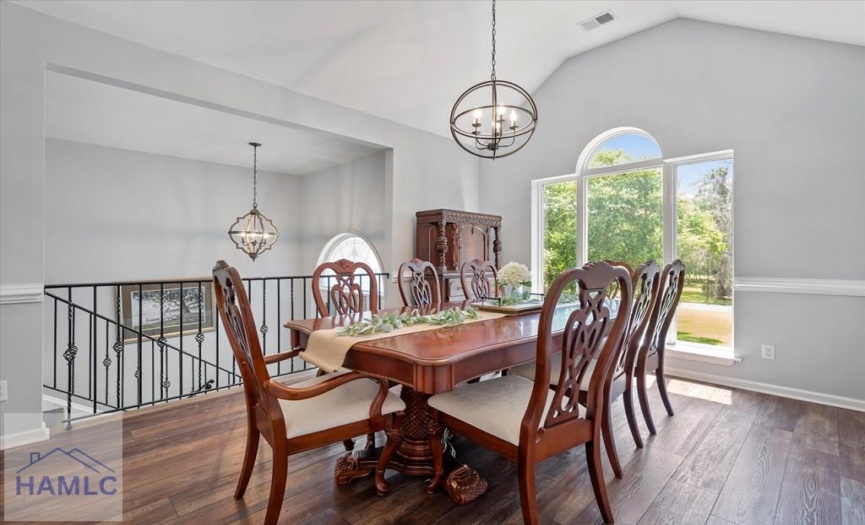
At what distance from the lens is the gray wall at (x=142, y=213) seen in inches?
184

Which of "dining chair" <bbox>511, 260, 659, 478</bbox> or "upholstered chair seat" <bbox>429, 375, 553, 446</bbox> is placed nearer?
"upholstered chair seat" <bbox>429, 375, 553, 446</bbox>

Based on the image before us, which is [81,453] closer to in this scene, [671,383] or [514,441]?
[514,441]

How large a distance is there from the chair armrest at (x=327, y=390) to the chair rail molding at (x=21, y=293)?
2031 millimetres

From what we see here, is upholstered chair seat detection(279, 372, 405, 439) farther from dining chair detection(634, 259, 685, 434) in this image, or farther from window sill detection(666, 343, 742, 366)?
window sill detection(666, 343, 742, 366)

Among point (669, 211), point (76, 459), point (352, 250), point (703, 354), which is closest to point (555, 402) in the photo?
point (76, 459)

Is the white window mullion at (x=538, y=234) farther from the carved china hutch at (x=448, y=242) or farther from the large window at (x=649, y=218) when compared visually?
the carved china hutch at (x=448, y=242)

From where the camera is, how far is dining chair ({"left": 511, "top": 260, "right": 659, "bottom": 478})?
1910 millimetres

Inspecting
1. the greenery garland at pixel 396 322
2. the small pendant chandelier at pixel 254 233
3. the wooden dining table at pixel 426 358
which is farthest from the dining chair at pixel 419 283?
the small pendant chandelier at pixel 254 233

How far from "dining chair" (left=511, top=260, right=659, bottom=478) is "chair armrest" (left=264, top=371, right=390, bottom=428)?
847mm

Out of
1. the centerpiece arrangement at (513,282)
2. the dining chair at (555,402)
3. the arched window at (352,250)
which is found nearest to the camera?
the dining chair at (555,402)

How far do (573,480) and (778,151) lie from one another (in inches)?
128

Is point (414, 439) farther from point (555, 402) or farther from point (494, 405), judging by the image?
point (555, 402)

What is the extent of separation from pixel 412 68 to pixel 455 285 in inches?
90.6

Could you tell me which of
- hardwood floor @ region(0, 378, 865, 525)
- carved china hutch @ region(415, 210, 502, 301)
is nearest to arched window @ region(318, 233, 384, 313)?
carved china hutch @ region(415, 210, 502, 301)
